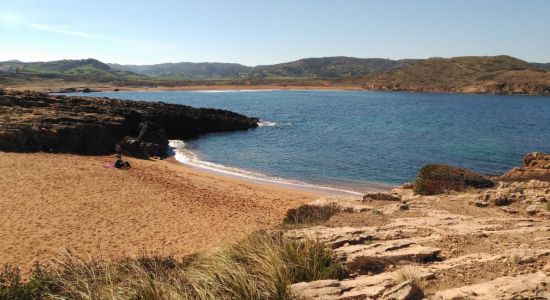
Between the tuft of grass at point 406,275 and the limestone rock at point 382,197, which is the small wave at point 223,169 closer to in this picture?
the limestone rock at point 382,197

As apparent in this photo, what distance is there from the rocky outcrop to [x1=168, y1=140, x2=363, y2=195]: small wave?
273 inches

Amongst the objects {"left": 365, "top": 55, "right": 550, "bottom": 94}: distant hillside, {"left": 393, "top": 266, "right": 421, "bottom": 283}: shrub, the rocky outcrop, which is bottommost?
the rocky outcrop

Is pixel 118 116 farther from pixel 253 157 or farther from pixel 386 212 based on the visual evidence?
pixel 386 212

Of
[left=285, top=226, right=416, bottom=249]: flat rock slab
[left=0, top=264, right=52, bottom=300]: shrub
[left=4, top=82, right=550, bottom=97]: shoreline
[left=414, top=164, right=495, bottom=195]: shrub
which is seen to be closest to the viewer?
[left=0, top=264, right=52, bottom=300]: shrub

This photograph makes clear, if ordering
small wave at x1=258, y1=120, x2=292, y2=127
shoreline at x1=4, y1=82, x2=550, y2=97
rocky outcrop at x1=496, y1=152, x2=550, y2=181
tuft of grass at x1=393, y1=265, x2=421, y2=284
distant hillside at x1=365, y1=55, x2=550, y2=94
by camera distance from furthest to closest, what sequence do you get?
distant hillside at x1=365, y1=55, x2=550, y2=94, shoreline at x1=4, y1=82, x2=550, y2=97, small wave at x1=258, y1=120, x2=292, y2=127, rocky outcrop at x1=496, y1=152, x2=550, y2=181, tuft of grass at x1=393, y1=265, x2=421, y2=284

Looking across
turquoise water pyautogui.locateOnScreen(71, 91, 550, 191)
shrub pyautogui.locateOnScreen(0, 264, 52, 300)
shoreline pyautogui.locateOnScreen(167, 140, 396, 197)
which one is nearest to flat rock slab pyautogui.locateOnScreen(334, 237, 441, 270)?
shrub pyautogui.locateOnScreen(0, 264, 52, 300)

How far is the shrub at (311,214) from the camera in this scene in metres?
11.8

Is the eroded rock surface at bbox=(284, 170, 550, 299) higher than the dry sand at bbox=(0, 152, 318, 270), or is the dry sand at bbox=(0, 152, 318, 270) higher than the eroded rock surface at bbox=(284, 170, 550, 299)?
the eroded rock surface at bbox=(284, 170, 550, 299)

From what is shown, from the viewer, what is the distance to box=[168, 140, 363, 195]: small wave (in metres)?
23.4

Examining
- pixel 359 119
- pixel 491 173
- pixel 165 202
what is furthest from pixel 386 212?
pixel 359 119

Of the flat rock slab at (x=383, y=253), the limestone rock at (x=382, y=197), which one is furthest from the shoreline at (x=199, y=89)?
the flat rock slab at (x=383, y=253)

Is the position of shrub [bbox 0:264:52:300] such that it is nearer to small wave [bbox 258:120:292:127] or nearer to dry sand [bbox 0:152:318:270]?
dry sand [bbox 0:152:318:270]

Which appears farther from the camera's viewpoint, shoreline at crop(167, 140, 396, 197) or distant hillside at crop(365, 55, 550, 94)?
distant hillside at crop(365, 55, 550, 94)

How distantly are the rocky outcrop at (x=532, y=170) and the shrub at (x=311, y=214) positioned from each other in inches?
395
